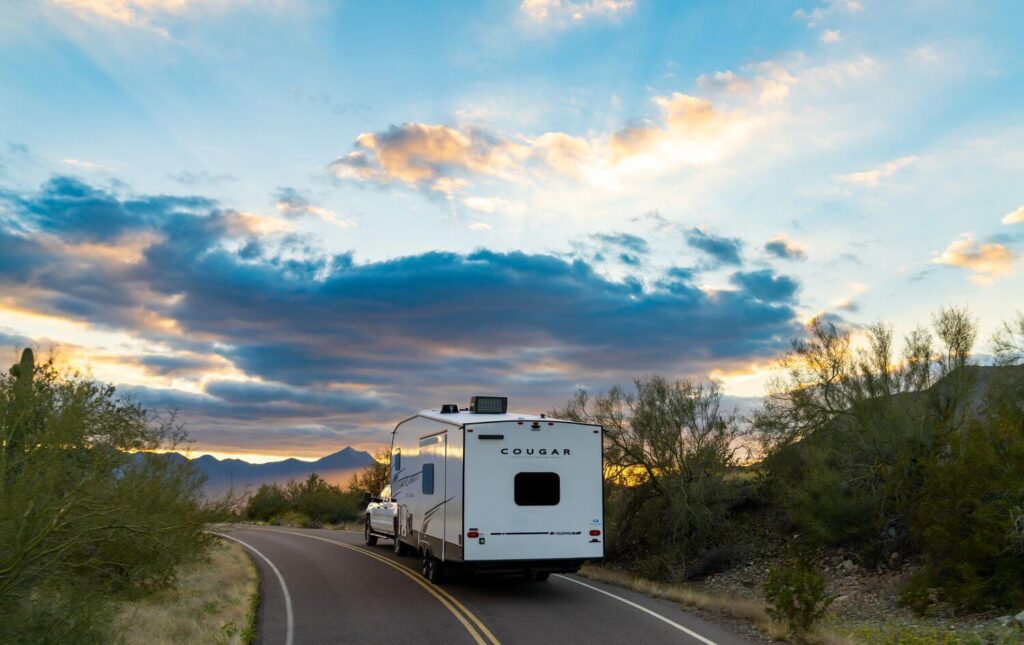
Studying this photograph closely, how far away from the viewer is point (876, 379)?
102 feet

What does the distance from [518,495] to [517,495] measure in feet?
Result: 0.09

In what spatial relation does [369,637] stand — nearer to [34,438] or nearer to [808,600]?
[34,438]

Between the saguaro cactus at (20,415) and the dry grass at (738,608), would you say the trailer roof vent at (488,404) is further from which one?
the saguaro cactus at (20,415)

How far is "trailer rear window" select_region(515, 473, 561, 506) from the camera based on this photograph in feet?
53.6

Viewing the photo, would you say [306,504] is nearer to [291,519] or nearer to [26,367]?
[291,519]

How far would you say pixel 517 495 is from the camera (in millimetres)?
16297

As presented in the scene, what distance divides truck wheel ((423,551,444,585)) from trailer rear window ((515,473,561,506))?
315cm

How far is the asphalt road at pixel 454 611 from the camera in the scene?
12.9 m

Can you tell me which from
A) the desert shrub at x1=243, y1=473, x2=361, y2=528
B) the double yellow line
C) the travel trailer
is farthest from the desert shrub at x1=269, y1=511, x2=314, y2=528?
the travel trailer

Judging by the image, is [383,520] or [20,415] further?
[383,520]

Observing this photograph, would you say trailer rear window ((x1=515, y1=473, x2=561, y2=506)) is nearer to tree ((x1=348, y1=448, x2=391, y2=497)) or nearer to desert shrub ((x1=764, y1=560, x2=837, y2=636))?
desert shrub ((x1=764, y1=560, x2=837, y2=636))

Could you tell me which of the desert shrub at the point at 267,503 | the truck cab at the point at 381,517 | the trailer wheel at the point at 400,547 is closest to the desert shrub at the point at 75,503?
the trailer wheel at the point at 400,547

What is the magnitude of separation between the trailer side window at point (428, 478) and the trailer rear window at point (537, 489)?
9.21 ft

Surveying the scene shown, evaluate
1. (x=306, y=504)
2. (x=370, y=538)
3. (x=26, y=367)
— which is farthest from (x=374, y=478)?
(x=26, y=367)
